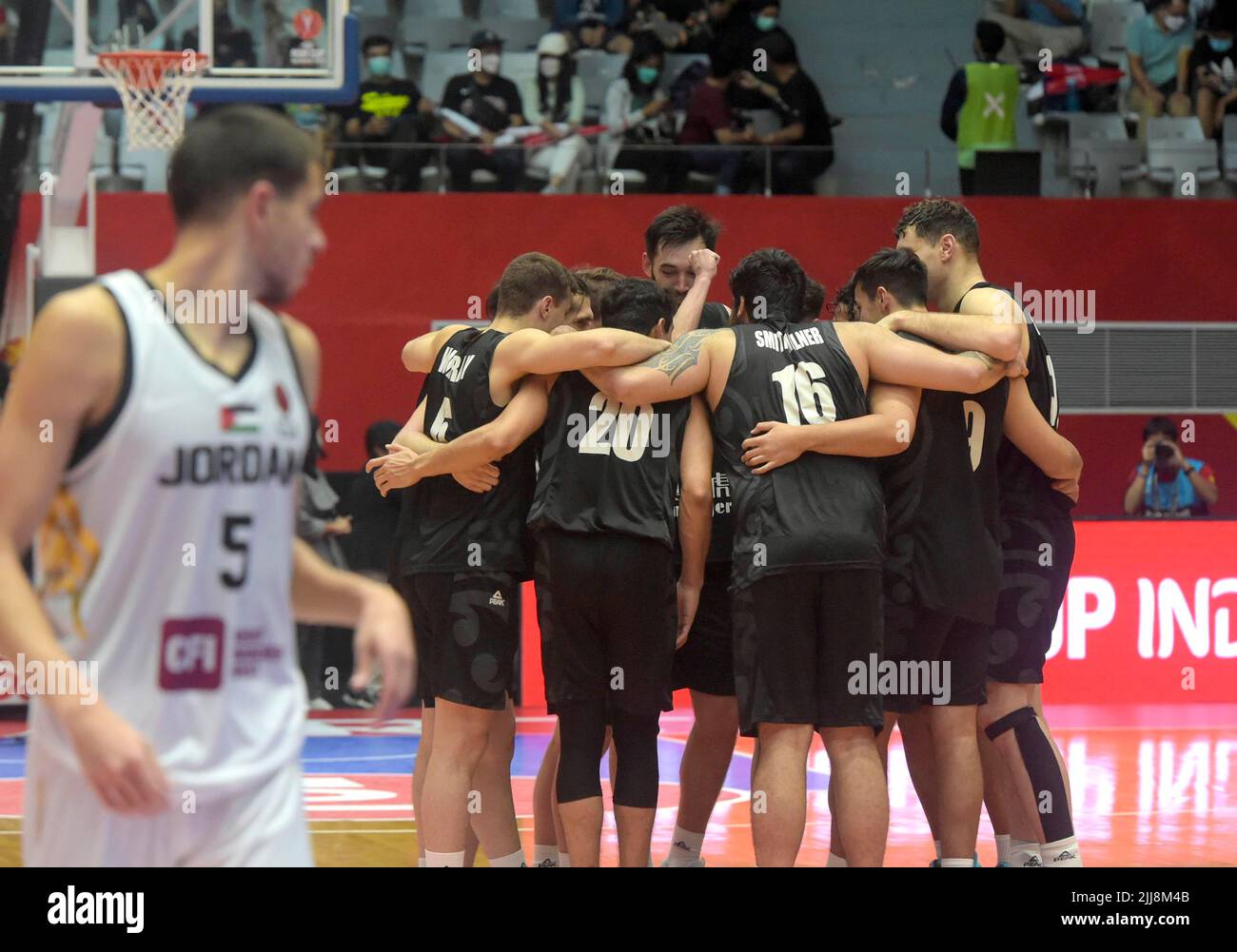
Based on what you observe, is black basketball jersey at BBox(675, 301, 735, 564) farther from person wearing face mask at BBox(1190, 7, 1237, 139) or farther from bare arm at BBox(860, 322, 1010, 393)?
person wearing face mask at BBox(1190, 7, 1237, 139)

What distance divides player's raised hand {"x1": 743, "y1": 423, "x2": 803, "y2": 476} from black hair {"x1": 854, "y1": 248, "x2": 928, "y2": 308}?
0.79 metres

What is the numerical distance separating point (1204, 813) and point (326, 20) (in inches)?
294

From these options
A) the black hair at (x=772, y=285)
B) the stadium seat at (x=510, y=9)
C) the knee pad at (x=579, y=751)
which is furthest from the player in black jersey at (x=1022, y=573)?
the stadium seat at (x=510, y=9)

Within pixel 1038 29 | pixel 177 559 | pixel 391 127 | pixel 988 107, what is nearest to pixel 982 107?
pixel 988 107

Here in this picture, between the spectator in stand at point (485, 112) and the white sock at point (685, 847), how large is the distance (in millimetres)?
10076

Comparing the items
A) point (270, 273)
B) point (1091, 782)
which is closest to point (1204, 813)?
point (1091, 782)

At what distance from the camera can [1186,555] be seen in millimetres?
11594

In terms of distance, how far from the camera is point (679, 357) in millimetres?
5535

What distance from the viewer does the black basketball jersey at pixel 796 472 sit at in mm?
5348

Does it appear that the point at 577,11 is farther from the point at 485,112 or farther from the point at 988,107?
the point at 988,107

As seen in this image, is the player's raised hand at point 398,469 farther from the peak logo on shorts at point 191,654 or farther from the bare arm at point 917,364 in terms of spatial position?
the peak logo on shorts at point 191,654

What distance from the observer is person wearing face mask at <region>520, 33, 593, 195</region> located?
15.4 metres
